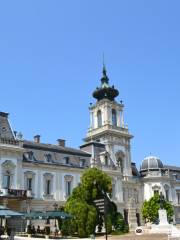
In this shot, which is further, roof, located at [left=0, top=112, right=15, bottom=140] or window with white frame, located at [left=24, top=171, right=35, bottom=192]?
window with white frame, located at [left=24, top=171, right=35, bottom=192]

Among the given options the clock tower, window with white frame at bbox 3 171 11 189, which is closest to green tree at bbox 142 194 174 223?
the clock tower

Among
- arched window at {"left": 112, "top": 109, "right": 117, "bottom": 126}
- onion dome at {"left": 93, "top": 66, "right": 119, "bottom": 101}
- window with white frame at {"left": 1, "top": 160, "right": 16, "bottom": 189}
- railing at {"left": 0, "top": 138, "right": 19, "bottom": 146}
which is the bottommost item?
window with white frame at {"left": 1, "top": 160, "right": 16, "bottom": 189}

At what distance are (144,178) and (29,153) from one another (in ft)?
88.2

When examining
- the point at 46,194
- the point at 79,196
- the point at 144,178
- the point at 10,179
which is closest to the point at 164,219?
the point at 79,196

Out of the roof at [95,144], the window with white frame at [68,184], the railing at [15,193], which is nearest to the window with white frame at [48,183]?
the window with white frame at [68,184]

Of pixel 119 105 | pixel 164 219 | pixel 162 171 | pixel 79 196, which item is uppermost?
pixel 119 105

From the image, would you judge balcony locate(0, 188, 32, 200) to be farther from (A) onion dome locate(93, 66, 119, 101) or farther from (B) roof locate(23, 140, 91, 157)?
(A) onion dome locate(93, 66, 119, 101)

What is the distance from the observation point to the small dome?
70562 mm

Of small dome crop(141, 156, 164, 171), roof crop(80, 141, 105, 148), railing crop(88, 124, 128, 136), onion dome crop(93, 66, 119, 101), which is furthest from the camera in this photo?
small dome crop(141, 156, 164, 171)

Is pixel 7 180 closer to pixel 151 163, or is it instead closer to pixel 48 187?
pixel 48 187

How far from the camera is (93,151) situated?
58938 millimetres

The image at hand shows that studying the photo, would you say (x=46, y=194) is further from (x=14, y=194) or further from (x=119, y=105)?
(x=119, y=105)

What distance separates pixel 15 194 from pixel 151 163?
Answer: 35349 mm

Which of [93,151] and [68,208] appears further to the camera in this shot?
[93,151]
